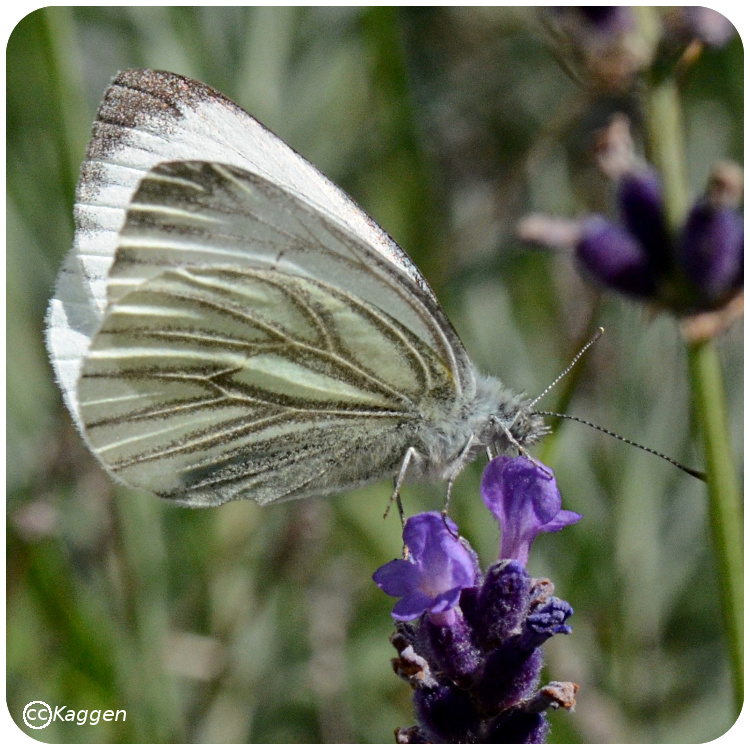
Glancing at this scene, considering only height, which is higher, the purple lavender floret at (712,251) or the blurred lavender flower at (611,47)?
the blurred lavender flower at (611,47)

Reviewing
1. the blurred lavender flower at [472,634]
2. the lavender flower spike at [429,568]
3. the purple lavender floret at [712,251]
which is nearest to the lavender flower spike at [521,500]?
the blurred lavender flower at [472,634]

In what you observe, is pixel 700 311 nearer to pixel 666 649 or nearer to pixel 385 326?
pixel 385 326

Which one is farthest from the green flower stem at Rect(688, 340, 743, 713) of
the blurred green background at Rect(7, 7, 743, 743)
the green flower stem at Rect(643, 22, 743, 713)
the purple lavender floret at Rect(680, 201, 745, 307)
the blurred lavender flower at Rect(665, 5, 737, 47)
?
the blurred lavender flower at Rect(665, 5, 737, 47)

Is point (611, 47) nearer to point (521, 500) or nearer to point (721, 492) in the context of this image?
point (721, 492)

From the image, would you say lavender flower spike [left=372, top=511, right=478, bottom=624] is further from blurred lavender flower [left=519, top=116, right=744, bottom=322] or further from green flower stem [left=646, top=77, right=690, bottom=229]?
green flower stem [left=646, top=77, right=690, bottom=229]

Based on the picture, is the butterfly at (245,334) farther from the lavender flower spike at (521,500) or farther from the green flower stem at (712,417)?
the green flower stem at (712,417)

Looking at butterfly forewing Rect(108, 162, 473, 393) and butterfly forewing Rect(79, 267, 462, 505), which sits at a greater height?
butterfly forewing Rect(108, 162, 473, 393)

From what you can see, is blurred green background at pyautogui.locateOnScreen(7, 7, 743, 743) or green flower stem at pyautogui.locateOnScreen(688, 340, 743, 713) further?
blurred green background at pyautogui.locateOnScreen(7, 7, 743, 743)

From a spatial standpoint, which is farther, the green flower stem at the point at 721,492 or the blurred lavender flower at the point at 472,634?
the green flower stem at the point at 721,492
